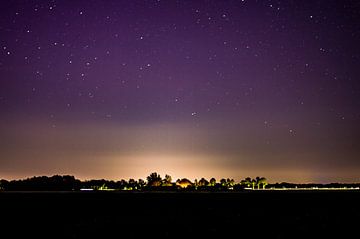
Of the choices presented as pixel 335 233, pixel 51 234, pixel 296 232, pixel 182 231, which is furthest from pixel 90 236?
pixel 335 233

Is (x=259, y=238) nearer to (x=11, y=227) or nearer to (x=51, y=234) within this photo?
(x=51, y=234)

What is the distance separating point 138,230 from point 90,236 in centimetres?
447

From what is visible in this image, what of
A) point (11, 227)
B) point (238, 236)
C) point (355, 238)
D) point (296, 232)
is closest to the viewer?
point (355, 238)

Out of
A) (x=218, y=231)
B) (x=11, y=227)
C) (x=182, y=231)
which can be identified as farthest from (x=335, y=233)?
(x=11, y=227)

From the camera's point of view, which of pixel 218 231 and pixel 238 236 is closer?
pixel 238 236

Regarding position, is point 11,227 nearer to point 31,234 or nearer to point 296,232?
point 31,234

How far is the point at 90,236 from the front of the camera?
91.8ft

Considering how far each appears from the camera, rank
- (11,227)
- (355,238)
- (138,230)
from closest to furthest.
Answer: (355,238) → (138,230) → (11,227)

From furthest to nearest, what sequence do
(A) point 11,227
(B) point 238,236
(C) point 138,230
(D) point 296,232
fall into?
(A) point 11,227
(C) point 138,230
(D) point 296,232
(B) point 238,236

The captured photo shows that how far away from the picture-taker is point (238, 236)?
90.3 ft

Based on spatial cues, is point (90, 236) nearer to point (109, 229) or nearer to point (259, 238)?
point (109, 229)

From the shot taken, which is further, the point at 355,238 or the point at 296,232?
the point at 296,232

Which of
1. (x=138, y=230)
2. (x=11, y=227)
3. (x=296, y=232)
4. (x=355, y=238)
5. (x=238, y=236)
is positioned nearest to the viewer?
(x=355, y=238)

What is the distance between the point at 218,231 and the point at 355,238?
8227mm
